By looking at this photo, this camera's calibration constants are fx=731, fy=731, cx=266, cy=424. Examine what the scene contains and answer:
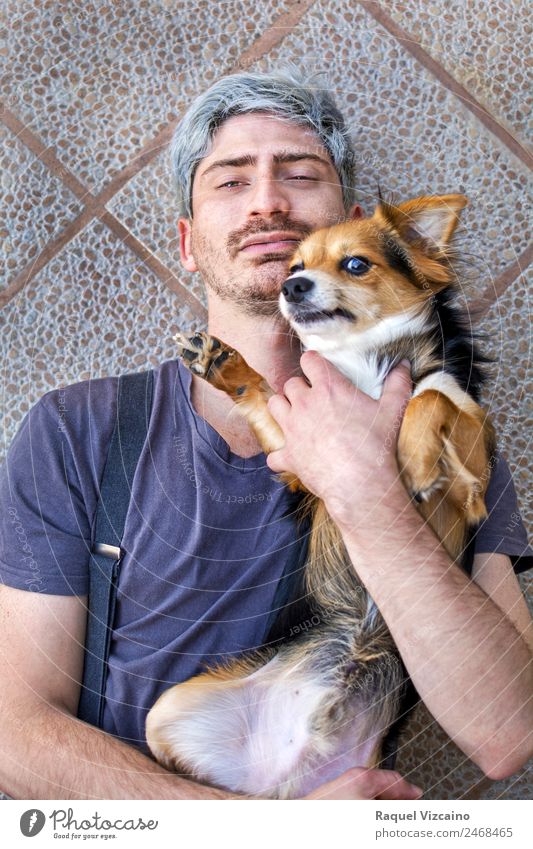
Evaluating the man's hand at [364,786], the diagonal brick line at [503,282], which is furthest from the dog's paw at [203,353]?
the man's hand at [364,786]

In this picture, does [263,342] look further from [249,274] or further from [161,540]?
[161,540]

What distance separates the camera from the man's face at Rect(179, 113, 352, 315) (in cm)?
86

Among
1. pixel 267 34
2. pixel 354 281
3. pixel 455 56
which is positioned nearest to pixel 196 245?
pixel 354 281

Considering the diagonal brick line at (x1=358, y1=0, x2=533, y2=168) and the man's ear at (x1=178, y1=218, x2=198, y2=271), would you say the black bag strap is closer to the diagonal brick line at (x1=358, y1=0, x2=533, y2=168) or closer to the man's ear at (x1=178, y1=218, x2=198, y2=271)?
the man's ear at (x1=178, y1=218, x2=198, y2=271)

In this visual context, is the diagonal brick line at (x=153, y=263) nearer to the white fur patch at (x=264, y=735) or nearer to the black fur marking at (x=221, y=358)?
the black fur marking at (x=221, y=358)

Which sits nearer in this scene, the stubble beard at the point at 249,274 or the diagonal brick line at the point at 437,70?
the stubble beard at the point at 249,274

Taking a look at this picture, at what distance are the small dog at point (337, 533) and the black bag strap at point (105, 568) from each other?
77 mm

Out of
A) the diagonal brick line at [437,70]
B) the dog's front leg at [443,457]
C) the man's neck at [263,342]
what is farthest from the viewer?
the diagonal brick line at [437,70]

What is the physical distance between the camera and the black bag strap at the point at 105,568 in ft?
2.81

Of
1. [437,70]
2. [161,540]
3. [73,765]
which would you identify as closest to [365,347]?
[161,540]

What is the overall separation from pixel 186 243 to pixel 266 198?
13 centimetres

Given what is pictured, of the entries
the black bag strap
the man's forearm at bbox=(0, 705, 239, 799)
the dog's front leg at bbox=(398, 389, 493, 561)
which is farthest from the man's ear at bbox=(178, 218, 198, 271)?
the man's forearm at bbox=(0, 705, 239, 799)

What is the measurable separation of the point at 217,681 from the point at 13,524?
1.01ft

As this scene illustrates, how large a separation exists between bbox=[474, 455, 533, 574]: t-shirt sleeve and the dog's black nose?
1.03ft
